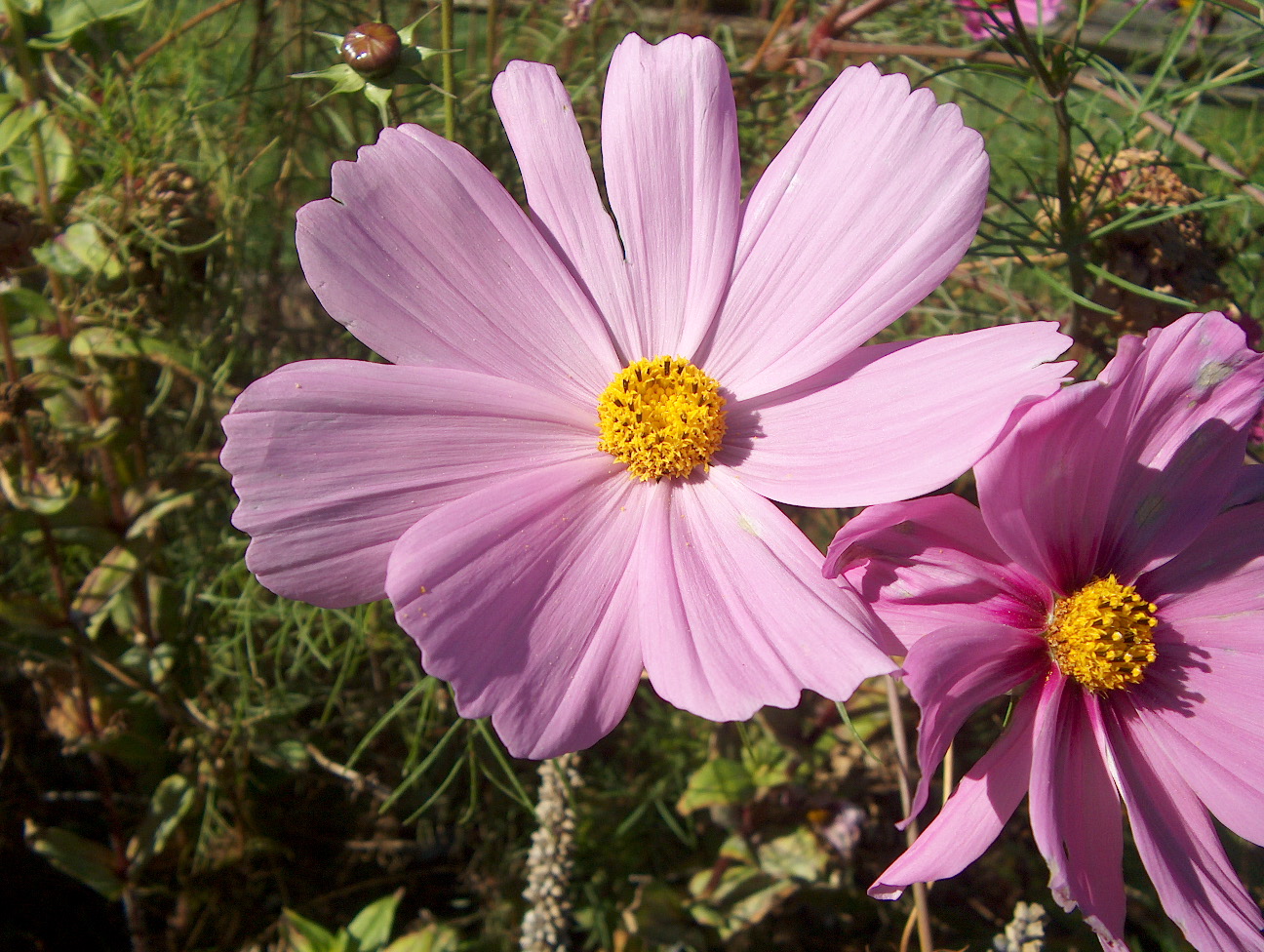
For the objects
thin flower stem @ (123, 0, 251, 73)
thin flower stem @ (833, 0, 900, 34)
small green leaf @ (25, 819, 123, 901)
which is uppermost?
thin flower stem @ (833, 0, 900, 34)

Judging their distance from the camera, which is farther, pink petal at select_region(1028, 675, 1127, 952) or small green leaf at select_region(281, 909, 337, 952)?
small green leaf at select_region(281, 909, 337, 952)

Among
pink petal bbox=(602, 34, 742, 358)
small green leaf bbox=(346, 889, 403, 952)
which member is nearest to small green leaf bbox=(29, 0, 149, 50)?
pink petal bbox=(602, 34, 742, 358)

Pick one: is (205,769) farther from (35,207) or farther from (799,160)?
(799,160)

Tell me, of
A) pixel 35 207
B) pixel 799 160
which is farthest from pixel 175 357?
pixel 799 160

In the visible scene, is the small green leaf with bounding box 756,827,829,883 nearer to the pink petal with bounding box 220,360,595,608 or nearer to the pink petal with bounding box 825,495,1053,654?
the pink petal with bounding box 825,495,1053,654

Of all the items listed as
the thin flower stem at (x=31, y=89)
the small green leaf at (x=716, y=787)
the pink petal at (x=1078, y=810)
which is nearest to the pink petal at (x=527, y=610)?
the pink petal at (x=1078, y=810)

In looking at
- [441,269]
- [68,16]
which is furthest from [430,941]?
[68,16]

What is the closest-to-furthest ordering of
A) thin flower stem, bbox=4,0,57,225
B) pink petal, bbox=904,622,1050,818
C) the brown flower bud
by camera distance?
pink petal, bbox=904,622,1050,818 < the brown flower bud < thin flower stem, bbox=4,0,57,225
